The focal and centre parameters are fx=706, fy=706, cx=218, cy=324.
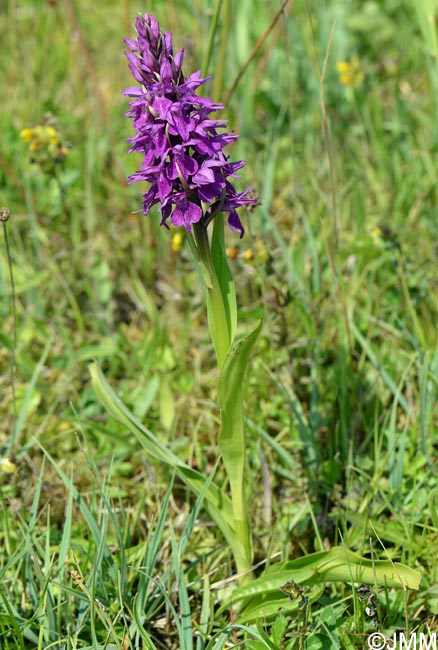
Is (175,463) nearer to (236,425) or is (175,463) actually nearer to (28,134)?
(236,425)

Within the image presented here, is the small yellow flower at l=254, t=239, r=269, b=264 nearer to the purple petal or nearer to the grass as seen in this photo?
the grass

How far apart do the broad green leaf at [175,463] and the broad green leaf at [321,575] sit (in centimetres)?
14

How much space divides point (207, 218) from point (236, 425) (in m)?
0.51

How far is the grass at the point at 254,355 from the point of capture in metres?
1.81

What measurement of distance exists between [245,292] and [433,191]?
974mm

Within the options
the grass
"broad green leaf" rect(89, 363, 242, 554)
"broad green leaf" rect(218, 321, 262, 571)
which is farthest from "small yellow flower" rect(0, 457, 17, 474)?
"broad green leaf" rect(218, 321, 262, 571)

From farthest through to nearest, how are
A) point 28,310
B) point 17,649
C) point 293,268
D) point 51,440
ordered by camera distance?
point 28,310, point 293,268, point 51,440, point 17,649

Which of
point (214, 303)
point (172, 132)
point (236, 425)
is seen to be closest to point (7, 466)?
point (236, 425)


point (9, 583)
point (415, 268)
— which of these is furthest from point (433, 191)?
point (9, 583)

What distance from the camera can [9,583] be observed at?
196cm

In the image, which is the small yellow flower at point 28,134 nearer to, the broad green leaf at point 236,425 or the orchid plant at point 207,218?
the orchid plant at point 207,218

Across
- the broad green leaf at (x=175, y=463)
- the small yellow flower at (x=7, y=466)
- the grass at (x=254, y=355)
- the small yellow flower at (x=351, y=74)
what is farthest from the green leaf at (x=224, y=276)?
the small yellow flower at (x=351, y=74)

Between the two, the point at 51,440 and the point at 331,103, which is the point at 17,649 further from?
the point at 331,103

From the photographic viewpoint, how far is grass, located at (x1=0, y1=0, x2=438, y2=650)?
1808 mm
